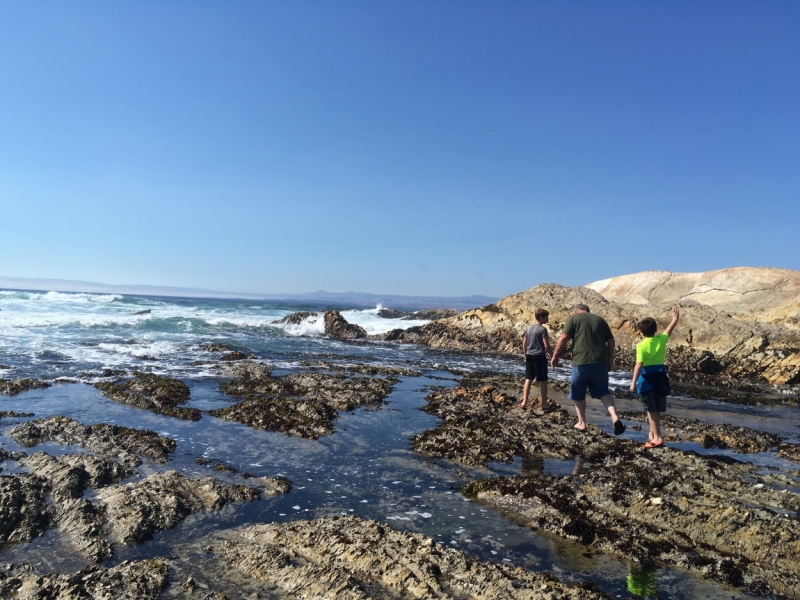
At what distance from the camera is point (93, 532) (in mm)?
4379

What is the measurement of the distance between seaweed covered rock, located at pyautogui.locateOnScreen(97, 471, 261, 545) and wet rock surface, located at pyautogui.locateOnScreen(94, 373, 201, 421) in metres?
4.02

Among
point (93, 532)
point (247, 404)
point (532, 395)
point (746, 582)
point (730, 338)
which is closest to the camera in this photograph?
point (746, 582)

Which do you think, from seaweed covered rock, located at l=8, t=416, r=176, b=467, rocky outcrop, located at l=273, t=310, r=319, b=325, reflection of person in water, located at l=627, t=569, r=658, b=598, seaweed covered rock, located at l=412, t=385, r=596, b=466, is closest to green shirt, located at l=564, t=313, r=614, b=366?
seaweed covered rock, located at l=412, t=385, r=596, b=466

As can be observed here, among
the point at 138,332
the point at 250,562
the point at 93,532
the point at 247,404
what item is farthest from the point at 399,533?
the point at 138,332

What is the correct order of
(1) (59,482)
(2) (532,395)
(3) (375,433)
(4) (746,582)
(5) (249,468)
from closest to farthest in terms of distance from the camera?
(4) (746,582)
(1) (59,482)
(5) (249,468)
(3) (375,433)
(2) (532,395)

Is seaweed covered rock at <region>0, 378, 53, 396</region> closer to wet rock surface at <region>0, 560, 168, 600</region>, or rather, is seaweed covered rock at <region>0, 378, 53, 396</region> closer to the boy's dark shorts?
wet rock surface at <region>0, 560, 168, 600</region>

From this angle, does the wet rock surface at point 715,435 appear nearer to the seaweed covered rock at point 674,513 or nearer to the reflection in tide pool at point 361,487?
the seaweed covered rock at point 674,513

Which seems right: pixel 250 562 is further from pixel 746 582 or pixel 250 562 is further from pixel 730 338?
pixel 730 338

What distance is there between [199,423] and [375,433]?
332 cm

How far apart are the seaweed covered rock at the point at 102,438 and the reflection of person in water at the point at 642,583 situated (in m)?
5.76

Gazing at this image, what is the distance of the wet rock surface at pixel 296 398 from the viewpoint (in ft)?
28.9

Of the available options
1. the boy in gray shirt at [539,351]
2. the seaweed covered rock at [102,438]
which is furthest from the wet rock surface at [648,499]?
the seaweed covered rock at [102,438]

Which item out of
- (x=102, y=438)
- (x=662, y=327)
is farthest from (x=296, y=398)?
(x=662, y=327)

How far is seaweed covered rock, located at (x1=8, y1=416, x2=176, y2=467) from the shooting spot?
6.77 metres
